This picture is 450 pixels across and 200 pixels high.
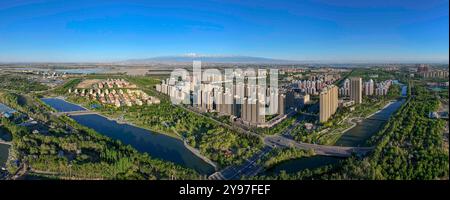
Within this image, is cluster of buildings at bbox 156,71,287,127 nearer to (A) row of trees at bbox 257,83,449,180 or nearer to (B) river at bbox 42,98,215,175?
(B) river at bbox 42,98,215,175

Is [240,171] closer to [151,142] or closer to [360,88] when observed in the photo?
[151,142]

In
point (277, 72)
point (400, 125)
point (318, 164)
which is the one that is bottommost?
point (318, 164)

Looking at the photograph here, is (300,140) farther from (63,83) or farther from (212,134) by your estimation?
(63,83)

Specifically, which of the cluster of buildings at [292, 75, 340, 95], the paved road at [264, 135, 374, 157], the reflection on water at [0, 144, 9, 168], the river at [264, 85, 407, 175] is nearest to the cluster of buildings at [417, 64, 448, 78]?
the river at [264, 85, 407, 175]
